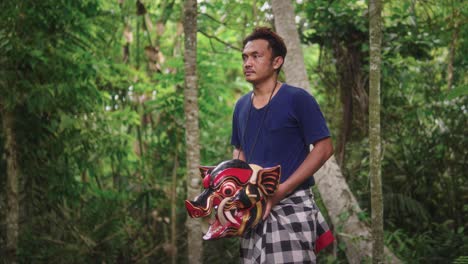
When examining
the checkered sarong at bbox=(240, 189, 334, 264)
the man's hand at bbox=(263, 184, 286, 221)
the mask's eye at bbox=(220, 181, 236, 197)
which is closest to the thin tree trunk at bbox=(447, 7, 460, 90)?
the checkered sarong at bbox=(240, 189, 334, 264)

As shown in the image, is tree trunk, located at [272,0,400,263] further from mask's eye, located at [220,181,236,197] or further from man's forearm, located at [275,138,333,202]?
mask's eye, located at [220,181,236,197]

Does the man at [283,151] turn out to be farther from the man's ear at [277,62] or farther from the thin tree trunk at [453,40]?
the thin tree trunk at [453,40]

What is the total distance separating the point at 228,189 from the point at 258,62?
0.72 metres

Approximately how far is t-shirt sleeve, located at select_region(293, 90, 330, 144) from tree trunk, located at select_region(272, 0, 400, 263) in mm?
2517

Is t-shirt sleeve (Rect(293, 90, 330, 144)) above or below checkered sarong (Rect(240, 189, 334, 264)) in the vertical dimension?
above

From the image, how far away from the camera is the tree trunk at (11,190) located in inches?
230

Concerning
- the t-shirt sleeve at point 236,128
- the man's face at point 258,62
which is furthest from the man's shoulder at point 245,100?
the man's face at point 258,62

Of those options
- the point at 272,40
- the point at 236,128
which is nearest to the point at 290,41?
the point at 236,128

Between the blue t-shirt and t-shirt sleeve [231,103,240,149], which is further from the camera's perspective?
t-shirt sleeve [231,103,240,149]

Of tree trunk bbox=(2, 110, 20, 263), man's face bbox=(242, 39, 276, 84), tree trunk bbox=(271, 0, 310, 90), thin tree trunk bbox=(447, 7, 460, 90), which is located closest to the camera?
man's face bbox=(242, 39, 276, 84)

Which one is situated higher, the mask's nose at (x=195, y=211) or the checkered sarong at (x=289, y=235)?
the mask's nose at (x=195, y=211)

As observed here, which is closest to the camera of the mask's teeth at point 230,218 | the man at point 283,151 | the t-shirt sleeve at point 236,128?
the mask's teeth at point 230,218

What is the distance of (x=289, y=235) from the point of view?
110 inches

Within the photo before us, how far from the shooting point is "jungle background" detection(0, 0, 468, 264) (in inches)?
232
